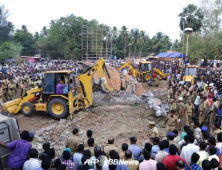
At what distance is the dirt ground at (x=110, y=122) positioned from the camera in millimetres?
8109

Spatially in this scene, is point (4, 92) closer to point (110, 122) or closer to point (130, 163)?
point (110, 122)

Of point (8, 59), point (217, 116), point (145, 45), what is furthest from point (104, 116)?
point (145, 45)

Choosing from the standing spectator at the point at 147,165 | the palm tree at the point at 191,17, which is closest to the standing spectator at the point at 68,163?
the standing spectator at the point at 147,165

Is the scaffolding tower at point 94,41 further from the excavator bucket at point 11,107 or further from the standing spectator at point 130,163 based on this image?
the standing spectator at point 130,163

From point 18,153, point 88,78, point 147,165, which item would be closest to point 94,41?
point 88,78

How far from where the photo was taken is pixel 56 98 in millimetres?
9602

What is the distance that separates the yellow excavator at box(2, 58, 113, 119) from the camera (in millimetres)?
9516

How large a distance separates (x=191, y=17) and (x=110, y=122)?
3402cm

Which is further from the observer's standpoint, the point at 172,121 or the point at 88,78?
the point at 88,78

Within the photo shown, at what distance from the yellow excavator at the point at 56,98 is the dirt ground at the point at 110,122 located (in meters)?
0.40

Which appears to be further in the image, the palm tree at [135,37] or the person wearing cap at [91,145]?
the palm tree at [135,37]

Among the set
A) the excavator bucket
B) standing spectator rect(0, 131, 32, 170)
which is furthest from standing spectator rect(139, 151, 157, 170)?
the excavator bucket

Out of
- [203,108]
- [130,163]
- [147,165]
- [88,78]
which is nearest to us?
[147,165]

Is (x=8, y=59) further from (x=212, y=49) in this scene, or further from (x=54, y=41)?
(x=212, y=49)
